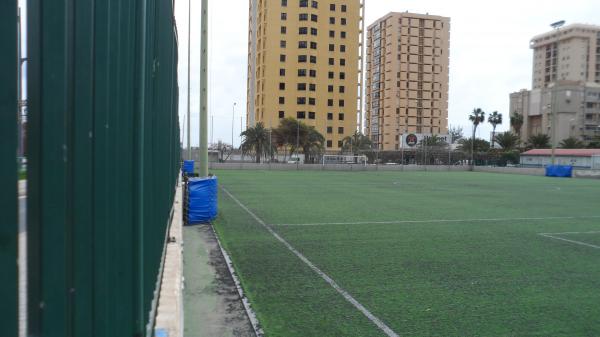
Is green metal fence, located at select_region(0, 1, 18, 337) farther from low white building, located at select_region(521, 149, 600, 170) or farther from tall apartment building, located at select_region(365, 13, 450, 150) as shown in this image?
tall apartment building, located at select_region(365, 13, 450, 150)

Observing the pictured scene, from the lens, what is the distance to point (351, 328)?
5.07m

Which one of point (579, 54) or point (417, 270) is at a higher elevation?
point (579, 54)

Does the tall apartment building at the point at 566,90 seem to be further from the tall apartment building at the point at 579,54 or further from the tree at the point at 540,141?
the tree at the point at 540,141

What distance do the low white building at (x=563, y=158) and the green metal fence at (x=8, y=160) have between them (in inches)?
2673

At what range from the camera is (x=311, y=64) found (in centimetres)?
8869

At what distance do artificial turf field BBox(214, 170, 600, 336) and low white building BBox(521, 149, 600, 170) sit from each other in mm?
54847

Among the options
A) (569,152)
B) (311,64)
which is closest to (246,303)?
(569,152)

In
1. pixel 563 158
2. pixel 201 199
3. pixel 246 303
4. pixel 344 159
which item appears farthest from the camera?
pixel 563 158

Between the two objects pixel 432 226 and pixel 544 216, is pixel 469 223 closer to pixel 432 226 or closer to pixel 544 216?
pixel 432 226

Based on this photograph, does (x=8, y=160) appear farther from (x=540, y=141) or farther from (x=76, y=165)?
(x=540, y=141)

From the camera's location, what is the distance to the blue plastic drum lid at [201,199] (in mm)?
12164

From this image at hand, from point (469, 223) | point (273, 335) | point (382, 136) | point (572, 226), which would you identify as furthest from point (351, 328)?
point (382, 136)

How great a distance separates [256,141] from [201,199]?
46184 millimetres

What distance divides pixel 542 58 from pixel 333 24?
296ft
